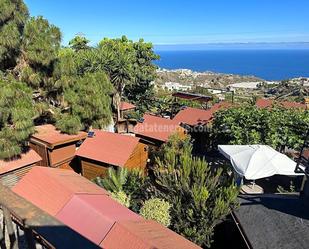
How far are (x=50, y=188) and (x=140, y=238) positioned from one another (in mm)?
3984

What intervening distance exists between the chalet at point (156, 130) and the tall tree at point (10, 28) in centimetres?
749

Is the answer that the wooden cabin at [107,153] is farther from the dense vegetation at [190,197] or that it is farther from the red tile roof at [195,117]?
the red tile roof at [195,117]

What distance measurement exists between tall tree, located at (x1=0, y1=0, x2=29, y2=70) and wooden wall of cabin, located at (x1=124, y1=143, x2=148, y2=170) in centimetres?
702

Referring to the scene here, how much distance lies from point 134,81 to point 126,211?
66.1ft

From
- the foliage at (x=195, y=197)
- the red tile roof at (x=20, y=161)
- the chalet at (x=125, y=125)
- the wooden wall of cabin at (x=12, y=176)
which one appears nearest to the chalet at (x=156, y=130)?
the chalet at (x=125, y=125)

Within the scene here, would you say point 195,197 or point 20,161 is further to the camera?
point 20,161

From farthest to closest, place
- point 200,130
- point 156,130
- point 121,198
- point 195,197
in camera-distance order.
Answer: point 200,130 < point 156,130 < point 121,198 < point 195,197

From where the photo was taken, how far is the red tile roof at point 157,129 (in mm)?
16875

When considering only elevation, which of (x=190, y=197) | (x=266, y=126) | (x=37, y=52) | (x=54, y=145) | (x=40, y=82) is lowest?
(x=190, y=197)

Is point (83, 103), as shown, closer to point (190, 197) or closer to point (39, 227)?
point (190, 197)

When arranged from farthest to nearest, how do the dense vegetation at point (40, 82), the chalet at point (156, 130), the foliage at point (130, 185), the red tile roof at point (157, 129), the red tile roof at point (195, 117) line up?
the red tile roof at point (195, 117), the red tile roof at point (157, 129), the chalet at point (156, 130), the dense vegetation at point (40, 82), the foliage at point (130, 185)

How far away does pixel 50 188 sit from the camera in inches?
398

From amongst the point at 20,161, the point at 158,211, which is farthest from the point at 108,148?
the point at 158,211

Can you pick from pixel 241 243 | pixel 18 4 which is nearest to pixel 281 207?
pixel 241 243
